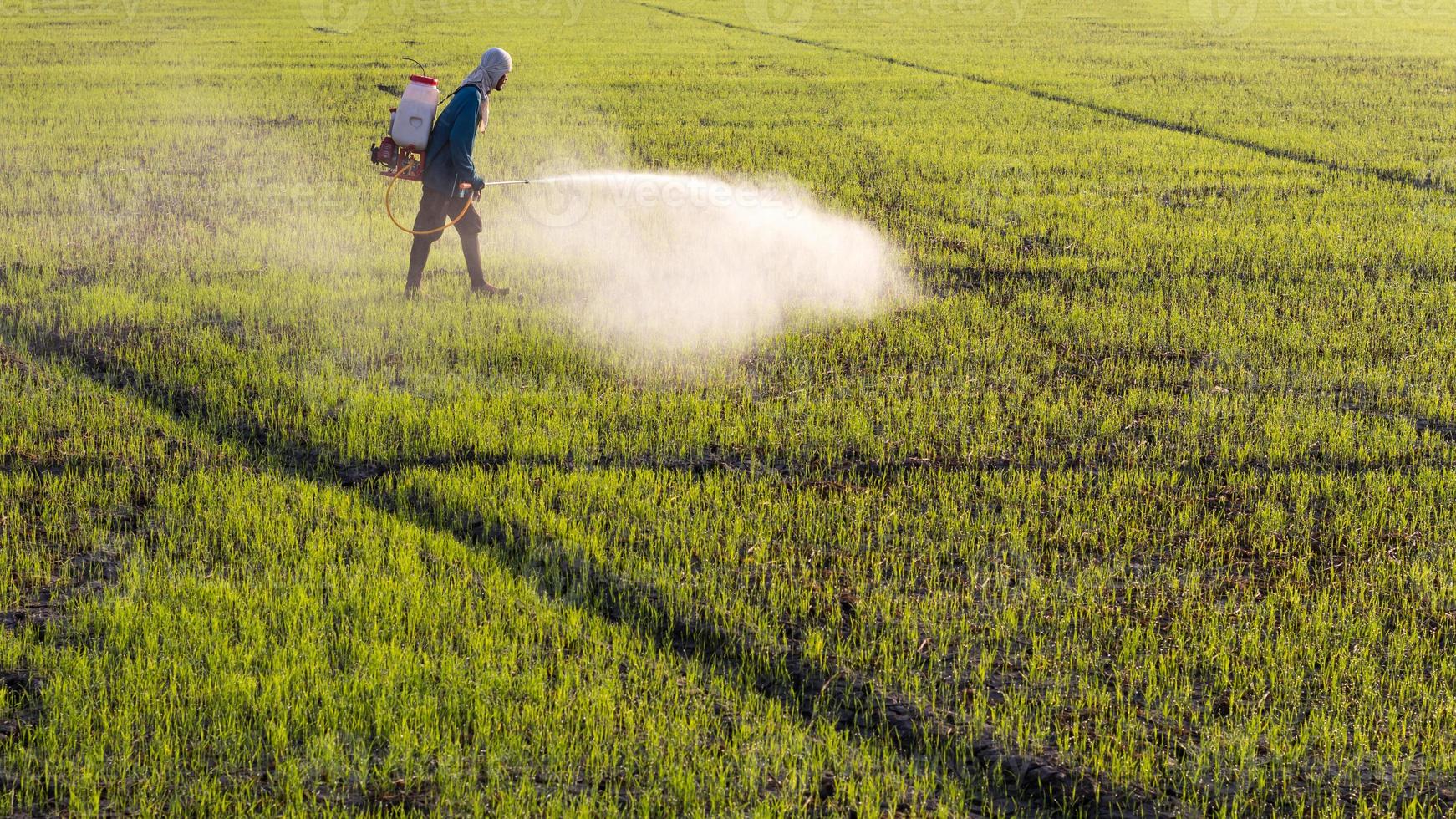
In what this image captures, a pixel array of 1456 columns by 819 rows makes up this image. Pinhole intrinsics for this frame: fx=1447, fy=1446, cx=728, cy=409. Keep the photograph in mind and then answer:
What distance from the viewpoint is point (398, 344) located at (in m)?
9.25

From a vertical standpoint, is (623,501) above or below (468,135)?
below

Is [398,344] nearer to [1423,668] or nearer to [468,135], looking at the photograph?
[468,135]

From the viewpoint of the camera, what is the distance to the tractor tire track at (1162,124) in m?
16.2

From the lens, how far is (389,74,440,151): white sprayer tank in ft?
31.7

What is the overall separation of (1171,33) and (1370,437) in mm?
30596

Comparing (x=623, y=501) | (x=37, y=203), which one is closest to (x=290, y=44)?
(x=37, y=203)

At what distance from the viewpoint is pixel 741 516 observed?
259 inches

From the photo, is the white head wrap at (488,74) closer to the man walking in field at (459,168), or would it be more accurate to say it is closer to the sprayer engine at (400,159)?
the man walking in field at (459,168)

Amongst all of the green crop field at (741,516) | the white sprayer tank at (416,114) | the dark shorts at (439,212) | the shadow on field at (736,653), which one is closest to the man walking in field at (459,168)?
the dark shorts at (439,212)

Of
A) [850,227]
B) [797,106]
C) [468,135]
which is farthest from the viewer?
[797,106]

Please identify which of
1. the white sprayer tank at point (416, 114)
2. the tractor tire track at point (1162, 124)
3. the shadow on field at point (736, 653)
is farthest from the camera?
the tractor tire track at point (1162, 124)

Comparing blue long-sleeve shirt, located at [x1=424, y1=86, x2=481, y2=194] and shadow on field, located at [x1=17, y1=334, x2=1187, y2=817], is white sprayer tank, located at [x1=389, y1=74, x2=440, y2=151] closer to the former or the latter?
blue long-sleeve shirt, located at [x1=424, y1=86, x2=481, y2=194]

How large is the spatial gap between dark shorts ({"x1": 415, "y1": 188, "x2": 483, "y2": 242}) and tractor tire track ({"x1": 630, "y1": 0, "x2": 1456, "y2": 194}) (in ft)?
34.7

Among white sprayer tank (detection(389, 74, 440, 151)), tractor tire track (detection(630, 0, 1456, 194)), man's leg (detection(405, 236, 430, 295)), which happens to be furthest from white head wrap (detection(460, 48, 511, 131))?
tractor tire track (detection(630, 0, 1456, 194))
